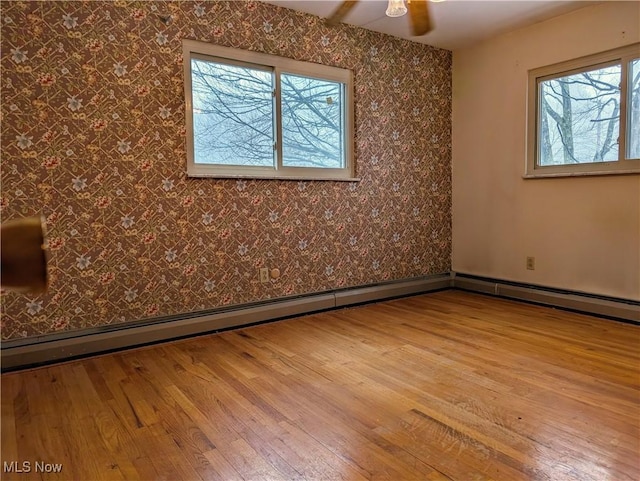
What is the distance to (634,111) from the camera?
319 centimetres

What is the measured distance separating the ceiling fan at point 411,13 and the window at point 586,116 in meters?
1.05

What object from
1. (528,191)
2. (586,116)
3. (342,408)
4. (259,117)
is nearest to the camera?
(342,408)

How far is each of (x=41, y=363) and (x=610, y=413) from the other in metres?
2.85

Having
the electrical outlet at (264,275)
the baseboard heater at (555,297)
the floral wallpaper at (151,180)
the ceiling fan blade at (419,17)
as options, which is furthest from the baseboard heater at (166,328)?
the ceiling fan blade at (419,17)

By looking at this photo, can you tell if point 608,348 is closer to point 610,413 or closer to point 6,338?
point 610,413

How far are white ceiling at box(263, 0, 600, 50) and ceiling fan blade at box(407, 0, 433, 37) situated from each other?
0.18 feet

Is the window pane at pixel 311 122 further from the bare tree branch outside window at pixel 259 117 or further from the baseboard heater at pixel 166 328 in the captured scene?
the baseboard heater at pixel 166 328

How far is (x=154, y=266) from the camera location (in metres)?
2.85

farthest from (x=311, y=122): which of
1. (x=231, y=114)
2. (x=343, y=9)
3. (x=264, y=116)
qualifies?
(x=343, y=9)

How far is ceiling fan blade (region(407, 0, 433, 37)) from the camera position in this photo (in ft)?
9.29

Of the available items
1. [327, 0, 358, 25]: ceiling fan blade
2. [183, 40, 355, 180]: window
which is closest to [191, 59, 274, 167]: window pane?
[183, 40, 355, 180]: window

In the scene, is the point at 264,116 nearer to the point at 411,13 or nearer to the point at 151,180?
the point at 151,180

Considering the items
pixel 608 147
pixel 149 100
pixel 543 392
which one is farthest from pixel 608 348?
pixel 149 100

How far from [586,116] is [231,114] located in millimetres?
2794
